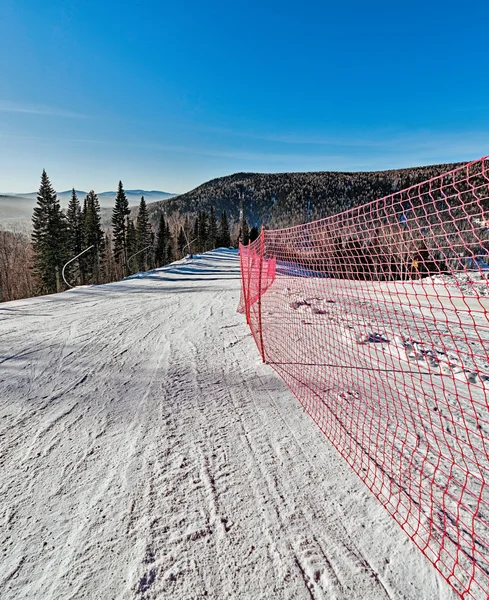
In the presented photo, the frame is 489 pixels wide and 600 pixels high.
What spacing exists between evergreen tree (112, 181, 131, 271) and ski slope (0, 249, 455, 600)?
4100 centimetres

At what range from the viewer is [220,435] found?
2715mm

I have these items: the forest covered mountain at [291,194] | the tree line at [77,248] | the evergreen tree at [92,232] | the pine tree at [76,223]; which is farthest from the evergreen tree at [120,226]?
the forest covered mountain at [291,194]

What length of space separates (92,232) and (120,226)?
15.8 ft

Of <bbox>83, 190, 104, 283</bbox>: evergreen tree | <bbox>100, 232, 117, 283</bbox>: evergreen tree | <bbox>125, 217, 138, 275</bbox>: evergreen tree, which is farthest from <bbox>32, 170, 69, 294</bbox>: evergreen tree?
<bbox>125, 217, 138, 275</bbox>: evergreen tree

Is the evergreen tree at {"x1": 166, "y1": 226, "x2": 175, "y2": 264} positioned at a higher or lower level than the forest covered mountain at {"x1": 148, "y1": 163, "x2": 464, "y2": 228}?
lower

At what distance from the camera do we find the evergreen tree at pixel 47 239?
28.2 m

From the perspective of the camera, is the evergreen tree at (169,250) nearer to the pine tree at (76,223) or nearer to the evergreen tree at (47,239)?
the pine tree at (76,223)

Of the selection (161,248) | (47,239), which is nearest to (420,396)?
(47,239)

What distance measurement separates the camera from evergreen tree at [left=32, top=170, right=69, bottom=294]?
28.2 m

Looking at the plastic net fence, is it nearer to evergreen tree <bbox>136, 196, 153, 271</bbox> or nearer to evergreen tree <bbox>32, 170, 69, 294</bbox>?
evergreen tree <bbox>32, 170, 69, 294</bbox>

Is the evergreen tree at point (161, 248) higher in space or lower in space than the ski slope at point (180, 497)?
higher

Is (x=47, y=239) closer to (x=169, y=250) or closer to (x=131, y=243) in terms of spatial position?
(x=131, y=243)

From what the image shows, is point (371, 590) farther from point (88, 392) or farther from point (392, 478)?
point (88, 392)

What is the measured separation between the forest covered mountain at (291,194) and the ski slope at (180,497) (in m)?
127
